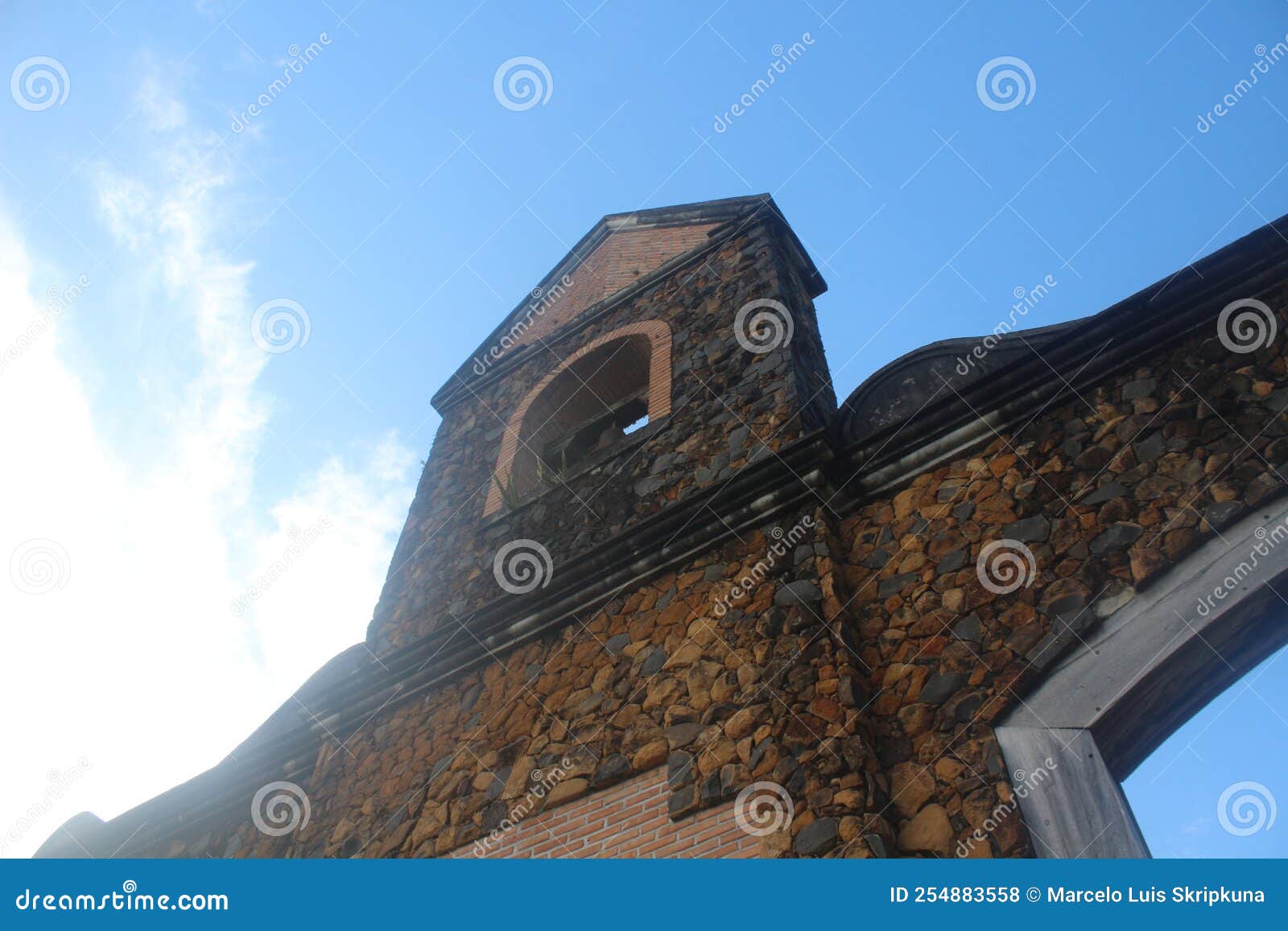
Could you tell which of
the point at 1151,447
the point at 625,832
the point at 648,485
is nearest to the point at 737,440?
the point at 648,485

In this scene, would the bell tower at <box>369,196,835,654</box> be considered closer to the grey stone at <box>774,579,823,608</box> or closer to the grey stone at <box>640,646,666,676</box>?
the grey stone at <box>640,646,666,676</box>

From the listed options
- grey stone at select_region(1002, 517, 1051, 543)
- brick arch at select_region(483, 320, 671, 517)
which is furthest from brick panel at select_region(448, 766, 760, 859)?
brick arch at select_region(483, 320, 671, 517)

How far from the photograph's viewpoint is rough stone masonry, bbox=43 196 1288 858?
12.8 ft

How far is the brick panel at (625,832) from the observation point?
398 centimetres

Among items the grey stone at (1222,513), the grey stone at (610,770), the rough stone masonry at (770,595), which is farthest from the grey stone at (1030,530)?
the grey stone at (610,770)

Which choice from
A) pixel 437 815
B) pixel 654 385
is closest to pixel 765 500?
pixel 654 385

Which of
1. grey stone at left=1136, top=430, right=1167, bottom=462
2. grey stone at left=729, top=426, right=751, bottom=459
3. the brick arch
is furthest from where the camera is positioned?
the brick arch

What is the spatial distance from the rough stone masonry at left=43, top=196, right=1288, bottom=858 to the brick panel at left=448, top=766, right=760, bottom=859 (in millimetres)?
14

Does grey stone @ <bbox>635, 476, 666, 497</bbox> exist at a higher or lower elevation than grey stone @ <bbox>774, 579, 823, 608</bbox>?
higher

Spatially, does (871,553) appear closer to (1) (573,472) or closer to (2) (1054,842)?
(2) (1054,842)

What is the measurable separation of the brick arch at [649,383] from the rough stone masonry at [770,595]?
0.03 m

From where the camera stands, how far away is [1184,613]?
11.9 feet

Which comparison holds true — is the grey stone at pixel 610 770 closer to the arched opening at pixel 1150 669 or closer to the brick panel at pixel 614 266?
the arched opening at pixel 1150 669

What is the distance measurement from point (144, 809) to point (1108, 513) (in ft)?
22.0
